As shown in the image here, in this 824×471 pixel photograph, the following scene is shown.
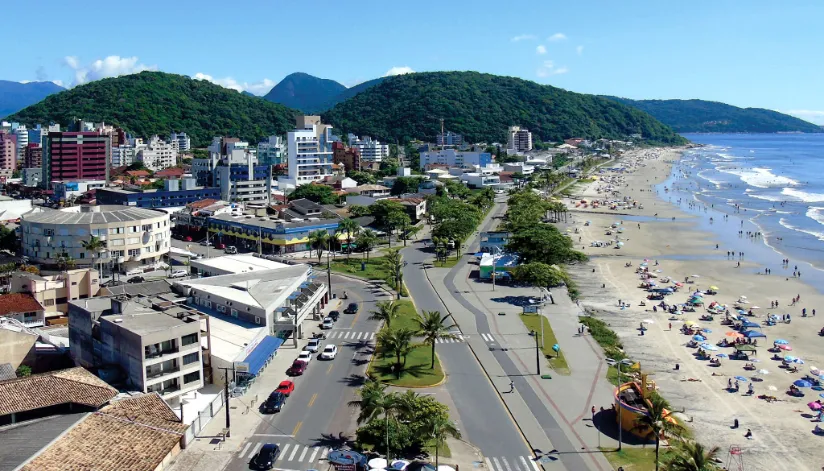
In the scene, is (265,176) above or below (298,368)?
above

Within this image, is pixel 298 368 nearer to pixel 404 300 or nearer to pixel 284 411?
pixel 284 411

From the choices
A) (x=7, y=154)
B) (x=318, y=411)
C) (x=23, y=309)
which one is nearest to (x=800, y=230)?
(x=318, y=411)

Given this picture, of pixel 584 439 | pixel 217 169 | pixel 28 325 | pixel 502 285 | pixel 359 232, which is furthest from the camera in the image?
pixel 217 169

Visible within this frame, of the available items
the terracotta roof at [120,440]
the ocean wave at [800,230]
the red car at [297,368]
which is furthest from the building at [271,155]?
the terracotta roof at [120,440]

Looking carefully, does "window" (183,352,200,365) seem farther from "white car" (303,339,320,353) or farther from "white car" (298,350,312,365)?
"white car" (303,339,320,353)

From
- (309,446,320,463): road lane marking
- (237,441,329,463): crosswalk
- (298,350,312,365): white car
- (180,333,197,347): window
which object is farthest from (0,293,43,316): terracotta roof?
(309,446,320,463): road lane marking

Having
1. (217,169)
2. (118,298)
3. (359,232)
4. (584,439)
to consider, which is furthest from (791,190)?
(118,298)
